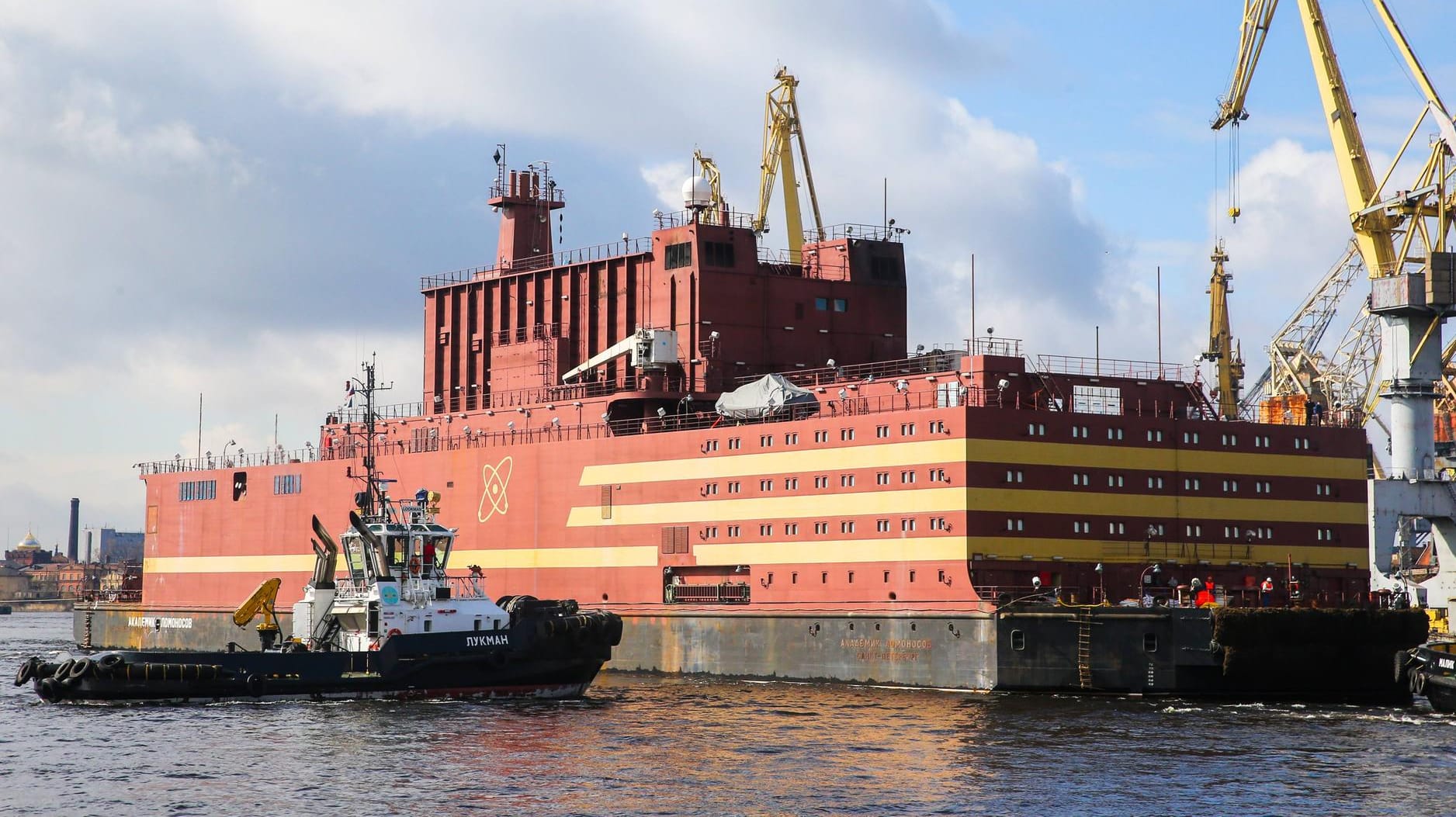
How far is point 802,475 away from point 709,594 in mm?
5720

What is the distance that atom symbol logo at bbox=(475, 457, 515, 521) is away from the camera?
6297 centimetres

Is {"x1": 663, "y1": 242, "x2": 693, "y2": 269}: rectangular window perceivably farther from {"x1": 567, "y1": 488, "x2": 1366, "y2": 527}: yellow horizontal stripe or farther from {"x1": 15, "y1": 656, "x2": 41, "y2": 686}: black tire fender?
{"x1": 15, "y1": 656, "x2": 41, "y2": 686}: black tire fender

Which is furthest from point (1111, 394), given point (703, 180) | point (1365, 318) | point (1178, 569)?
point (1365, 318)

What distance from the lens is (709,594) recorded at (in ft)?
183

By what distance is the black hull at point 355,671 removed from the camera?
4372 cm

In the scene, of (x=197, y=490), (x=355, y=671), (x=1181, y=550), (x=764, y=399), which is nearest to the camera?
(x=355, y=671)

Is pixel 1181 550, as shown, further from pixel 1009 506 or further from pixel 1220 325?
pixel 1220 325

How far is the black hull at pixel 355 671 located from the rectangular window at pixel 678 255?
17995 mm

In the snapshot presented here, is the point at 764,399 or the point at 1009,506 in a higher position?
the point at 764,399

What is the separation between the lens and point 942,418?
48812mm

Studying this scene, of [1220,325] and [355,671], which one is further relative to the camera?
[1220,325]

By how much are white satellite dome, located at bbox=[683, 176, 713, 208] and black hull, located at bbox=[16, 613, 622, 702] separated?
21.0 meters

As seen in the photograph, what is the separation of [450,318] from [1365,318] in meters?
57.9

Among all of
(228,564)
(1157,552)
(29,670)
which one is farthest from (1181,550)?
(228,564)
